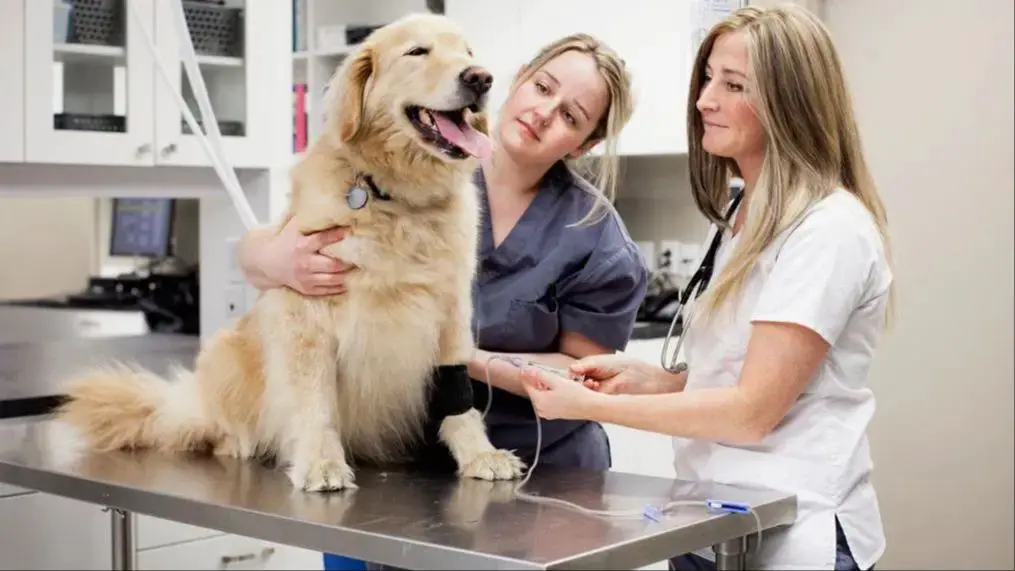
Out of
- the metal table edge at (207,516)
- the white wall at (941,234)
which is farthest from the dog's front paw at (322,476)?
the white wall at (941,234)

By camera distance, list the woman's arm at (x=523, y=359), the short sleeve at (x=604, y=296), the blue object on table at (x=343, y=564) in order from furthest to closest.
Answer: the blue object on table at (x=343, y=564) < the short sleeve at (x=604, y=296) < the woman's arm at (x=523, y=359)

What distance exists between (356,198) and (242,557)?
1391 mm

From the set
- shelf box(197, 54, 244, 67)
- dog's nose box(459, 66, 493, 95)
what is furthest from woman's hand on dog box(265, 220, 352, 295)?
shelf box(197, 54, 244, 67)

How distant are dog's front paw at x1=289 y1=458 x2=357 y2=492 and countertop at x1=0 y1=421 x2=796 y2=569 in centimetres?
2

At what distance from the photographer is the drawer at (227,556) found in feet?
8.38

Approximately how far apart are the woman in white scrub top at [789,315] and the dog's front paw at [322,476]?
0.27m

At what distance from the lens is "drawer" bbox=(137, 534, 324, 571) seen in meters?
2.55

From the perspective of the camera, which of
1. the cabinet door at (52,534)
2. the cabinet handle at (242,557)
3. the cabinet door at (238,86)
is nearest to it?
the cabinet door at (52,534)

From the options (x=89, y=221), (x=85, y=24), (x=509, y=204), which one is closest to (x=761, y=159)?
(x=509, y=204)

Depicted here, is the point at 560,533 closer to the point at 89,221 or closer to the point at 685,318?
the point at 685,318

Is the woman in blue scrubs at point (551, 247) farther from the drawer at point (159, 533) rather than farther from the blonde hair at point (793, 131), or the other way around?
the drawer at point (159, 533)

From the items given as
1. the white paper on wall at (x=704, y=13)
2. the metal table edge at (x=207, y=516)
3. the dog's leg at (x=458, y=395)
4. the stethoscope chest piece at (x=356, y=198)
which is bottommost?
the metal table edge at (x=207, y=516)

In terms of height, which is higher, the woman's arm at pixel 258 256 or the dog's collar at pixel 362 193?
the dog's collar at pixel 362 193

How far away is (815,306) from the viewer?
55.1 inches
